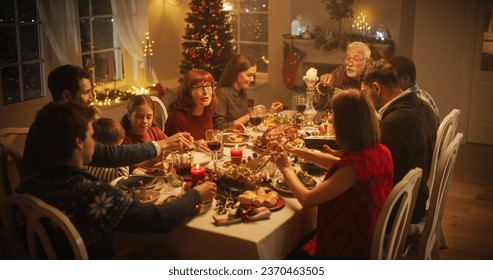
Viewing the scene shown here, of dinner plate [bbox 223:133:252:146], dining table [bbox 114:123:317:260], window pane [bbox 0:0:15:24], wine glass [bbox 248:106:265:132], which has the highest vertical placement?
window pane [bbox 0:0:15:24]

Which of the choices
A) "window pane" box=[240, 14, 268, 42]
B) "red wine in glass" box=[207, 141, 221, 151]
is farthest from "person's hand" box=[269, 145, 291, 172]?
"window pane" box=[240, 14, 268, 42]

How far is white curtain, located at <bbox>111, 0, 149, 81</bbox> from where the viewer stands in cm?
567

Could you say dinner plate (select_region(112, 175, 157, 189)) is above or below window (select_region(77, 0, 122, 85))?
below

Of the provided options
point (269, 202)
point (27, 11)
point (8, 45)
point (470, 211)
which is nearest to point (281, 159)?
point (269, 202)

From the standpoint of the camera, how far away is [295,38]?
6.22 meters

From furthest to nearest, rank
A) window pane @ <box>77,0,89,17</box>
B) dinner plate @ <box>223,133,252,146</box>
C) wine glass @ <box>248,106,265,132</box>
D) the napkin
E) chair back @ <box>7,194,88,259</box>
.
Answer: window pane @ <box>77,0,89,17</box> < wine glass @ <box>248,106,265,132</box> < dinner plate @ <box>223,133,252,146</box> < the napkin < chair back @ <box>7,194,88,259</box>

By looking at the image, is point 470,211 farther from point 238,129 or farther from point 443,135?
point 238,129

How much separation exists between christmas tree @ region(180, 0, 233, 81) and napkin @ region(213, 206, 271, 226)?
12.6 ft

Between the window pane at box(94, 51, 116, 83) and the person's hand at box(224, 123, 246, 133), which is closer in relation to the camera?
the person's hand at box(224, 123, 246, 133)

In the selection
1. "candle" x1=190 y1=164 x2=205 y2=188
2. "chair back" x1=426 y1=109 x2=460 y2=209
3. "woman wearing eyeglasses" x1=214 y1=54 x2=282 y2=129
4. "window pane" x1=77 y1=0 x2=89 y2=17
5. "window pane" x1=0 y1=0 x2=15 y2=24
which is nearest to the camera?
"candle" x1=190 y1=164 x2=205 y2=188

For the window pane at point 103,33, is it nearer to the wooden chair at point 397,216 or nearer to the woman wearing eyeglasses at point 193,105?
the woman wearing eyeglasses at point 193,105

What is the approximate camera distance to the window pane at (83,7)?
5.39m

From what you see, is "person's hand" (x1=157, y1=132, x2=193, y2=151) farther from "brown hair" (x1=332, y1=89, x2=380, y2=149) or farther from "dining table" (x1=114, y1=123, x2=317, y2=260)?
"brown hair" (x1=332, y1=89, x2=380, y2=149)
